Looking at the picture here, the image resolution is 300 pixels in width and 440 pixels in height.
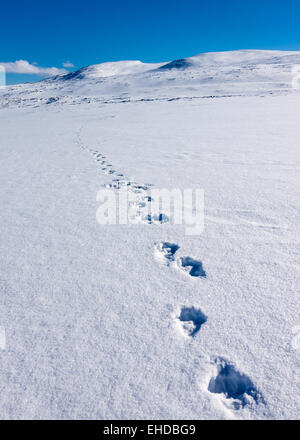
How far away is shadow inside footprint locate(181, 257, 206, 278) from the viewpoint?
213 cm

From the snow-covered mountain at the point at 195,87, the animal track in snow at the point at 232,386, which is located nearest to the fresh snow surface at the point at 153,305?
the animal track in snow at the point at 232,386

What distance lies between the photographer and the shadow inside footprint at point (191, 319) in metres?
1.68

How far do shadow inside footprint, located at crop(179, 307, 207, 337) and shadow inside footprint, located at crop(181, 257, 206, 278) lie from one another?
0.36 meters

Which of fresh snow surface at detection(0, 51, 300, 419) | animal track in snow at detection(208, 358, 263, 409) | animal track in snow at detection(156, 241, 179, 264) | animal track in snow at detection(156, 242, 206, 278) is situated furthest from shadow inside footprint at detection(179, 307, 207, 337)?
animal track in snow at detection(156, 241, 179, 264)

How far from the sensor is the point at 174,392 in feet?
4.41

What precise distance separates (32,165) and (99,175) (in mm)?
1732

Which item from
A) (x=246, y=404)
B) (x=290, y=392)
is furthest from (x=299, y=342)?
(x=246, y=404)

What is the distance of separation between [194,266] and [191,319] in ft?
1.76

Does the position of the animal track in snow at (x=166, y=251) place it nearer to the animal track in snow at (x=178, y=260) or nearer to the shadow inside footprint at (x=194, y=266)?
the animal track in snow at (x=178, y=260)

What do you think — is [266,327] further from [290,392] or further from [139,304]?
[139,304]

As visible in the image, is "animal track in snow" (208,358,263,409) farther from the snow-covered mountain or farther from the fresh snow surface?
the snow-covered mountain

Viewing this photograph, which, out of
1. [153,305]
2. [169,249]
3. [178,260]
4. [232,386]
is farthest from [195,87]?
[232,386]

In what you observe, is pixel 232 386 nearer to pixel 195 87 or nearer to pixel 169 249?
pixel 169 249

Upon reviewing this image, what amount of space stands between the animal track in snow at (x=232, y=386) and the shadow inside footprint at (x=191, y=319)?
24 centimetres
